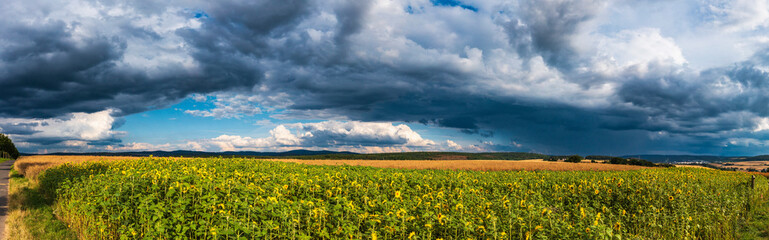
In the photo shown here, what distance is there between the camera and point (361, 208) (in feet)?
30.8

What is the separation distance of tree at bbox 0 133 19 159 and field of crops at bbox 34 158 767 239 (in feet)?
398

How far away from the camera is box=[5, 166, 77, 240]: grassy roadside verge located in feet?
36.3

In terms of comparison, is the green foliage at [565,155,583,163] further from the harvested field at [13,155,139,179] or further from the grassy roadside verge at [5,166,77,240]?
the grassy roadside verge at [5,166,77,240]

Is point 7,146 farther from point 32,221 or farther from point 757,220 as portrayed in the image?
point 757,220

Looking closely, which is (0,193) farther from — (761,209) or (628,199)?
(761,209)

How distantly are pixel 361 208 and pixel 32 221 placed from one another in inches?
490

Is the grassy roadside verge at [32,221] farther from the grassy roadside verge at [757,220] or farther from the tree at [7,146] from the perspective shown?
the tree at [7,146]

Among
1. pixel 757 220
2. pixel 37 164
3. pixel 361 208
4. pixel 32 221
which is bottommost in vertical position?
pixel 757 220

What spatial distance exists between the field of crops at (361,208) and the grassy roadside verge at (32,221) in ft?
1.58

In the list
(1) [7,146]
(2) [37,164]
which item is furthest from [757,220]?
(1) [7,146]

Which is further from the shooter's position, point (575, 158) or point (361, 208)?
point (575, 158)

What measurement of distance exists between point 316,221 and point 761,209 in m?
21.9

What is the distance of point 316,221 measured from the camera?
24.0ft

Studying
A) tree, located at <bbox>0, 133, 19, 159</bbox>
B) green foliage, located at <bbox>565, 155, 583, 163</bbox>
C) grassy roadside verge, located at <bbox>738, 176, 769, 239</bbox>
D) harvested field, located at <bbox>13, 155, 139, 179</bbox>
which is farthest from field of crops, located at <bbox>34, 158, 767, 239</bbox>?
tree, located at <bbox>0, 133, 19, 159</bbox>
